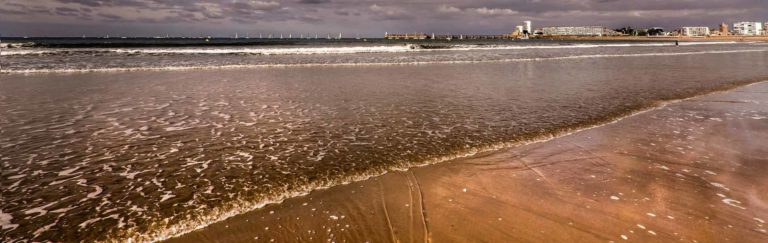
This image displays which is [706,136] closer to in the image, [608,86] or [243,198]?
[608,86]

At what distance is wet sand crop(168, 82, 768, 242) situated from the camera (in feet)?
12.0

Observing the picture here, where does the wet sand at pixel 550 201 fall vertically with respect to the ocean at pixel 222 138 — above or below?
below

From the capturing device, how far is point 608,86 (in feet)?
46.9

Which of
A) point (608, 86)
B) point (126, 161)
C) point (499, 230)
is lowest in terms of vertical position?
point (499, 230)

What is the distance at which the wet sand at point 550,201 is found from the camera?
366 cm

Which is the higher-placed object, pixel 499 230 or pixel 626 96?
pixel 626 96

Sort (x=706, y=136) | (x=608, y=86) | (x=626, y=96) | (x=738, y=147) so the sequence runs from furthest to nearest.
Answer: (x=608, y=86)
(x=626, y=96)
(x=706, y=136)
(x=738, y=147)

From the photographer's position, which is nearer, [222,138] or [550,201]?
[550,201]

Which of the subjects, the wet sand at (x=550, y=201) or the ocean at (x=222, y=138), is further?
the ocean at (x=222, y=138)

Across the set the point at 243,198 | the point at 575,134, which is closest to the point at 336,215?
the point at 243,198

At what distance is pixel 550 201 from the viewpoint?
441 cm

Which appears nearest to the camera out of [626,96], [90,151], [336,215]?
[336,215]

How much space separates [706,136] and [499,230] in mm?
6292

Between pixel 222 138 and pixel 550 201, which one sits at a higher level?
pixel 222 138
